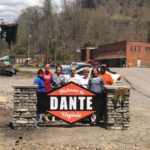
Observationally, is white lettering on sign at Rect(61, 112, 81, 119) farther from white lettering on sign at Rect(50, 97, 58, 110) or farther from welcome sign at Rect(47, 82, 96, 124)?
white lettering on sign at Rect(50, 97, 58, 110)

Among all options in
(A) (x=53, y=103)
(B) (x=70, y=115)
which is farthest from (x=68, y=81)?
(B) (x=70, y=115)

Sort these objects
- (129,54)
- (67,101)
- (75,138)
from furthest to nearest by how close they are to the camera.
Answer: (129,54), (67,101), (75,138)

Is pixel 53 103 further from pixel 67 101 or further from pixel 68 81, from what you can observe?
pixel 68 81

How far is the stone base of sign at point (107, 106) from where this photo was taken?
12.5 metres

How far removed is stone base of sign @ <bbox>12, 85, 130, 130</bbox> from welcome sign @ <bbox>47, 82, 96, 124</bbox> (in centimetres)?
54

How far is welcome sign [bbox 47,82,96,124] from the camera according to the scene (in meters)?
12.8

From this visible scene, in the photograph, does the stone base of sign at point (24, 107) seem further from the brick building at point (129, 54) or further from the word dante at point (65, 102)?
the brick building at point (129, 54)

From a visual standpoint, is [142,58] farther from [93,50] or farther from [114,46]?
[93,50]

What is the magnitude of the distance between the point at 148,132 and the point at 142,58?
10360cm

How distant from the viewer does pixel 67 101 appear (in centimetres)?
1284

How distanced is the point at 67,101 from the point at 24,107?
1.14 metres

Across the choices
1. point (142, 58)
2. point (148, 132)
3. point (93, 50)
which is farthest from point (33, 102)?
point (93, 50)

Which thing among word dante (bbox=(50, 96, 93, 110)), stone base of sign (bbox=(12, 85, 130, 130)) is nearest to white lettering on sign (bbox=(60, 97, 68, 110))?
word dante (bbox=(50, 96, 93, 110))

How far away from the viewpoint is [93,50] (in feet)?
461
